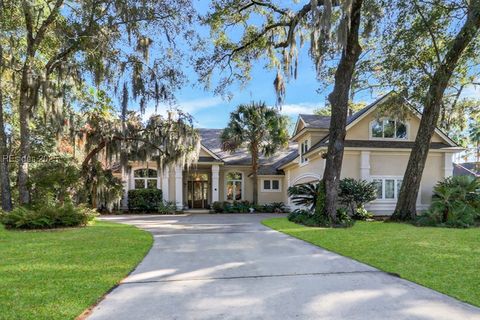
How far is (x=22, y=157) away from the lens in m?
14.5

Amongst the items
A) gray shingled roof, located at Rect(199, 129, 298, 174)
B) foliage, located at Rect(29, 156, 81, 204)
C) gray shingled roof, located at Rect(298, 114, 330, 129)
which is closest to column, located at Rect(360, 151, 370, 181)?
gray shingled roof, located at Rect(298, 114, 330, 129)

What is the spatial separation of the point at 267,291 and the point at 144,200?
18552 mm

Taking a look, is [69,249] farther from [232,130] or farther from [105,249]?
[232,130]

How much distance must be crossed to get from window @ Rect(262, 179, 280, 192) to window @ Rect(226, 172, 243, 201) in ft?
5.47

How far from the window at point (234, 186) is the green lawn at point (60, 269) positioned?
15.3 meters

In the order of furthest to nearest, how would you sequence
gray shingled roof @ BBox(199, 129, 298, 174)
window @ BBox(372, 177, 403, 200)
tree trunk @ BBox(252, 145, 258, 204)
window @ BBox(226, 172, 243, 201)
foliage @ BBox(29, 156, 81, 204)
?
window @ BBox(226, 172, 243, 201) < gray shingled roof @ BBox(199, 129, 298, 174) < tree trunk @ BBox(252, 145, 258, 204) < window @ BBox(372, 177, 403, 200) < foliage @ BBox(29, 156, 81, 204)

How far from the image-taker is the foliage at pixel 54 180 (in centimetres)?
1568

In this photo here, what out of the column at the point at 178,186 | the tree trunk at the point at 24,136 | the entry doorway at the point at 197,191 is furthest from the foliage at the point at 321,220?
the entry doorway at the point at 197,191

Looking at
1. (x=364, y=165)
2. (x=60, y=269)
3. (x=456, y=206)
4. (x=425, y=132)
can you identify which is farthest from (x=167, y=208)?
(x=60, y=269)

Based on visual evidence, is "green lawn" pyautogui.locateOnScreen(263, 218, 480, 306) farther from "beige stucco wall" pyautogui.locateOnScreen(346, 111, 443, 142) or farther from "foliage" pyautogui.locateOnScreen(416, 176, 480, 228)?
"beige stucco wall" pyautogui.locateOnScreen(346, 111, 443, 142)

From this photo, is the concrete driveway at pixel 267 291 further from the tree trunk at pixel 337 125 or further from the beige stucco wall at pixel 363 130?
the beige stucco wall at pixel 363 130

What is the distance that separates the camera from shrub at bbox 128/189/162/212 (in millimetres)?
22297

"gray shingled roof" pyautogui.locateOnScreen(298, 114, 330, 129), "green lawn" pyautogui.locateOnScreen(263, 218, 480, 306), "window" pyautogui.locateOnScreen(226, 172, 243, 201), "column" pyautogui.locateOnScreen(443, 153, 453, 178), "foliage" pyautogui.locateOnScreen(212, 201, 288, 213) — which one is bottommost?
"foliage" pyautogui.locateOnScreen(212, 201, 288, 213)

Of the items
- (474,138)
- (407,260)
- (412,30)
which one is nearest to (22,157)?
(407,260)
